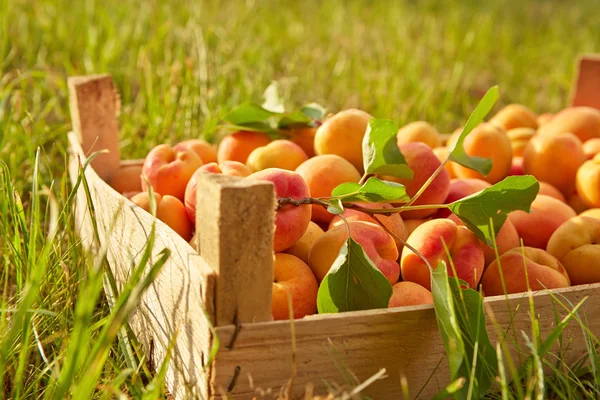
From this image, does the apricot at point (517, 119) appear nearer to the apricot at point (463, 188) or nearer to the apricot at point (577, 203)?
the apricot at point (577, 203)

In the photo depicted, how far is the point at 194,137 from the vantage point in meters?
2.34

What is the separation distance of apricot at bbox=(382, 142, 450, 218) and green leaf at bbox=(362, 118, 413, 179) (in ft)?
0.25

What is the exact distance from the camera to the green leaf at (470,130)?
1287mm

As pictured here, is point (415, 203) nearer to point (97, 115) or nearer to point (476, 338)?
point (476, 338)

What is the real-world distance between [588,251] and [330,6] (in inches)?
137

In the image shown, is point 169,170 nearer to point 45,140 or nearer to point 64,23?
point 45,140

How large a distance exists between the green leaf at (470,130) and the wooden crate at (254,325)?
332 millimetres

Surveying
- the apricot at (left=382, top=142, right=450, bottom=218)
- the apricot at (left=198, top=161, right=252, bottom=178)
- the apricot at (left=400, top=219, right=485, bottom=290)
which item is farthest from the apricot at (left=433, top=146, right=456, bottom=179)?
the apricot at (left=198, top=161, right=252, bottom=178)

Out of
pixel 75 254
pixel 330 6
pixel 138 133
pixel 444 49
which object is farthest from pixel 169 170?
pixel 330 6

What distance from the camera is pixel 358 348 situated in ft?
3.60

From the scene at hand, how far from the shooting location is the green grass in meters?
1.33

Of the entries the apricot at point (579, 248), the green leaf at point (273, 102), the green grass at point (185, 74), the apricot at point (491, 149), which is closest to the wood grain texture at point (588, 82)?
the green grass at point (185, 74)

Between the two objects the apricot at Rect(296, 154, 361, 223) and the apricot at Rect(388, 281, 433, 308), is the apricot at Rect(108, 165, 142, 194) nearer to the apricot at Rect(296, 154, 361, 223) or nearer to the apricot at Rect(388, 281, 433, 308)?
the apricot at Rect(296, 154, 361, 223)

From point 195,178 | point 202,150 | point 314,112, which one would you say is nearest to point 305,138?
point 314,112
